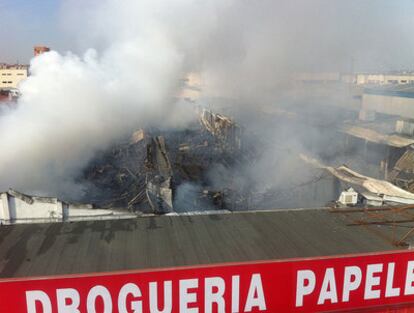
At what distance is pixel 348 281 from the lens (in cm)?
666

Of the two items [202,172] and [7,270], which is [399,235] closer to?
[7,270]

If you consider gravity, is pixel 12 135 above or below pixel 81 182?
above

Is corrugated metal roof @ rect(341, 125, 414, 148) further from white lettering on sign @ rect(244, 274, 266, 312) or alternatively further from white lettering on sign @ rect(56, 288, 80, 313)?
white lettering on sign @ rect(56, 288, 80, 313)

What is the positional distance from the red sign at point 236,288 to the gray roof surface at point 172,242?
0.40 meters

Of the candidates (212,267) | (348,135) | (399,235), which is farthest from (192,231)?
(348,135)

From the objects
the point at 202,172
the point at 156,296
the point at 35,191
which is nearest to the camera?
the point at 156,296

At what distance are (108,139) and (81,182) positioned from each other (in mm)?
5079

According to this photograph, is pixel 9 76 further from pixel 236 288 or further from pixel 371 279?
pixel 371 279

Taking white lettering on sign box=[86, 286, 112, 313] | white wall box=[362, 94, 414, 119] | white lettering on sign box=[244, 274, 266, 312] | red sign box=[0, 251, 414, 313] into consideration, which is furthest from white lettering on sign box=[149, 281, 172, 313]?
white wall box=[362, 94, 414, 119]

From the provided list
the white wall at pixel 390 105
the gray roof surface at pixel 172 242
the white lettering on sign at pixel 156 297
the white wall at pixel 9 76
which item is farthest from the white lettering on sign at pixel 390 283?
the white wall at pixel 9 76

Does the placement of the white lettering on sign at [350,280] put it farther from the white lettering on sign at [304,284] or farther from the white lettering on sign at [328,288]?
the white lettering on sign at [304,284]

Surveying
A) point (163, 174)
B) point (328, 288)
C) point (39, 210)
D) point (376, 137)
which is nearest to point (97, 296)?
point (328, 288)

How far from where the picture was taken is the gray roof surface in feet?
21.8

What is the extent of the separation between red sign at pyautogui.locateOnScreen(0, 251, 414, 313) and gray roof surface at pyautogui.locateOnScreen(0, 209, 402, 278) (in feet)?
1.30
